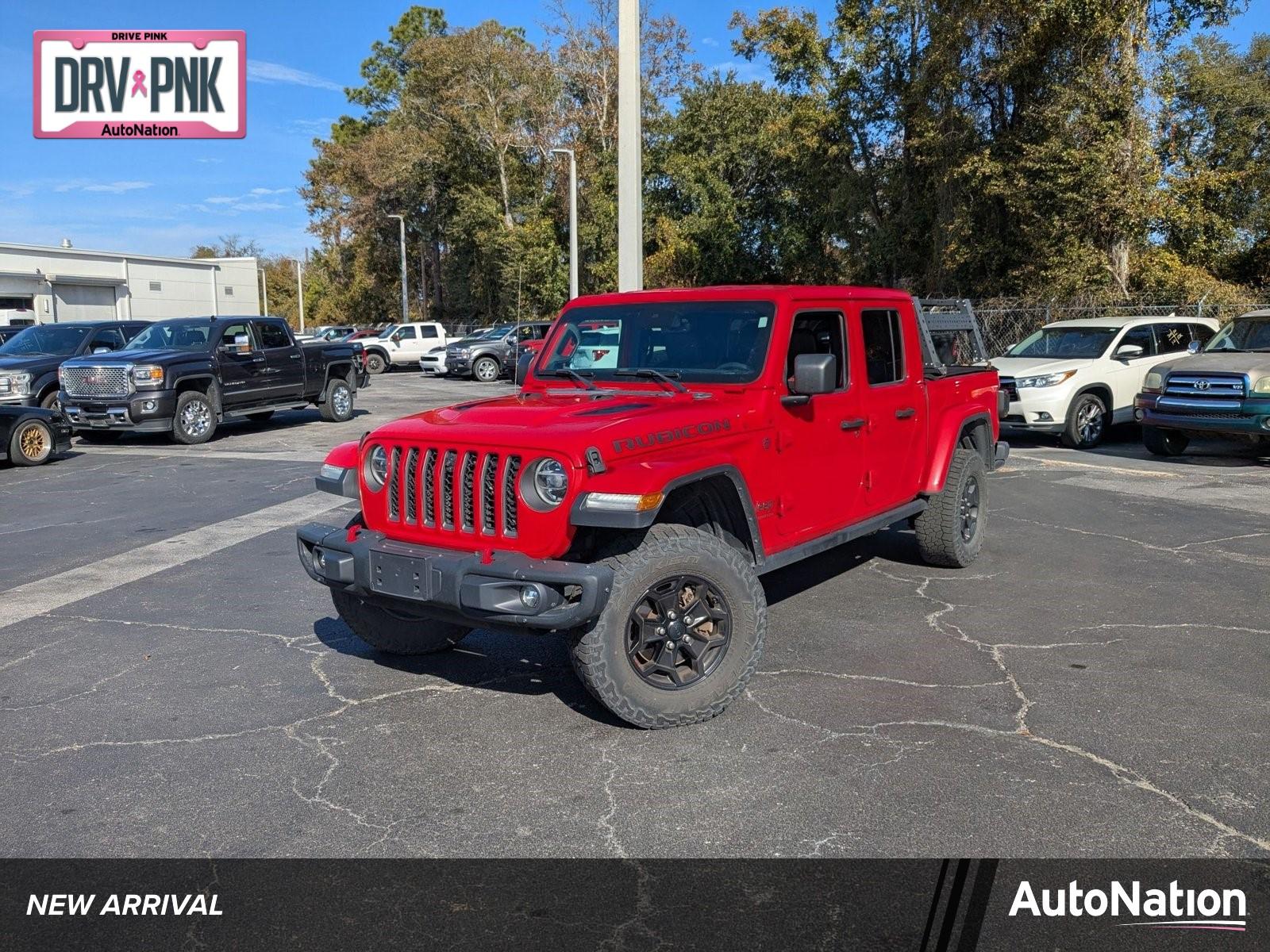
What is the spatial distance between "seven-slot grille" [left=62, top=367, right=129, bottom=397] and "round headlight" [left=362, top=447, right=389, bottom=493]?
11.6m

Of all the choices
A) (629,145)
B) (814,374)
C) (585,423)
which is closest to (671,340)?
(814,374)

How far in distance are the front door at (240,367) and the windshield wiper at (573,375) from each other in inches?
451

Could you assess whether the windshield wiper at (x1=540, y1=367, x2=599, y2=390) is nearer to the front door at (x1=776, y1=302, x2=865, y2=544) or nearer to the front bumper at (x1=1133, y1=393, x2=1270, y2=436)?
the front door at (x1=776, y1=302, x2=865, y2=544)

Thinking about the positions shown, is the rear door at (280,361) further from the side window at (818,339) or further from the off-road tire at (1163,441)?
the side window at (818,339)

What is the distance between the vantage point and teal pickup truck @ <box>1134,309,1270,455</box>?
484 inches

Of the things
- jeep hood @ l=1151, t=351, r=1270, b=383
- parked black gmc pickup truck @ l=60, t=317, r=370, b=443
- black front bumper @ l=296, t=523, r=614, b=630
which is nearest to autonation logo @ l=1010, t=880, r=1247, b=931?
black front bumper @ l=296, t=523, r=614, b=630

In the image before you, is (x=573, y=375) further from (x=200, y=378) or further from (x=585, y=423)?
(x=200, y=378)

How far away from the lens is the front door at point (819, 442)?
18.0 ft

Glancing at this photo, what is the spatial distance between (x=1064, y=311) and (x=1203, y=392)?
369 inches

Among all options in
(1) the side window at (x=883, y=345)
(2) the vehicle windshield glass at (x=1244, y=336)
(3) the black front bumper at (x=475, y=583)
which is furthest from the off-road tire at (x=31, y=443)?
(2) the vehicle windshield glass at (x=1244, y=336)

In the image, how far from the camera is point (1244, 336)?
13672mm

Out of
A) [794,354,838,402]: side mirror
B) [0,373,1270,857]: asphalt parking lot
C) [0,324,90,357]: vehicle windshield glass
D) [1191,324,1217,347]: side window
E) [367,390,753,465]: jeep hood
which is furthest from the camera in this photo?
[0,324,90,357]: vehicle windshield glass

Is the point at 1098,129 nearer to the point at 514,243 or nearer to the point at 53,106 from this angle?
the point at 53,106

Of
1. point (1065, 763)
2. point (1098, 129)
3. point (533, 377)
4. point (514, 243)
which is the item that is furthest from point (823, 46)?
point (1065, 763)
